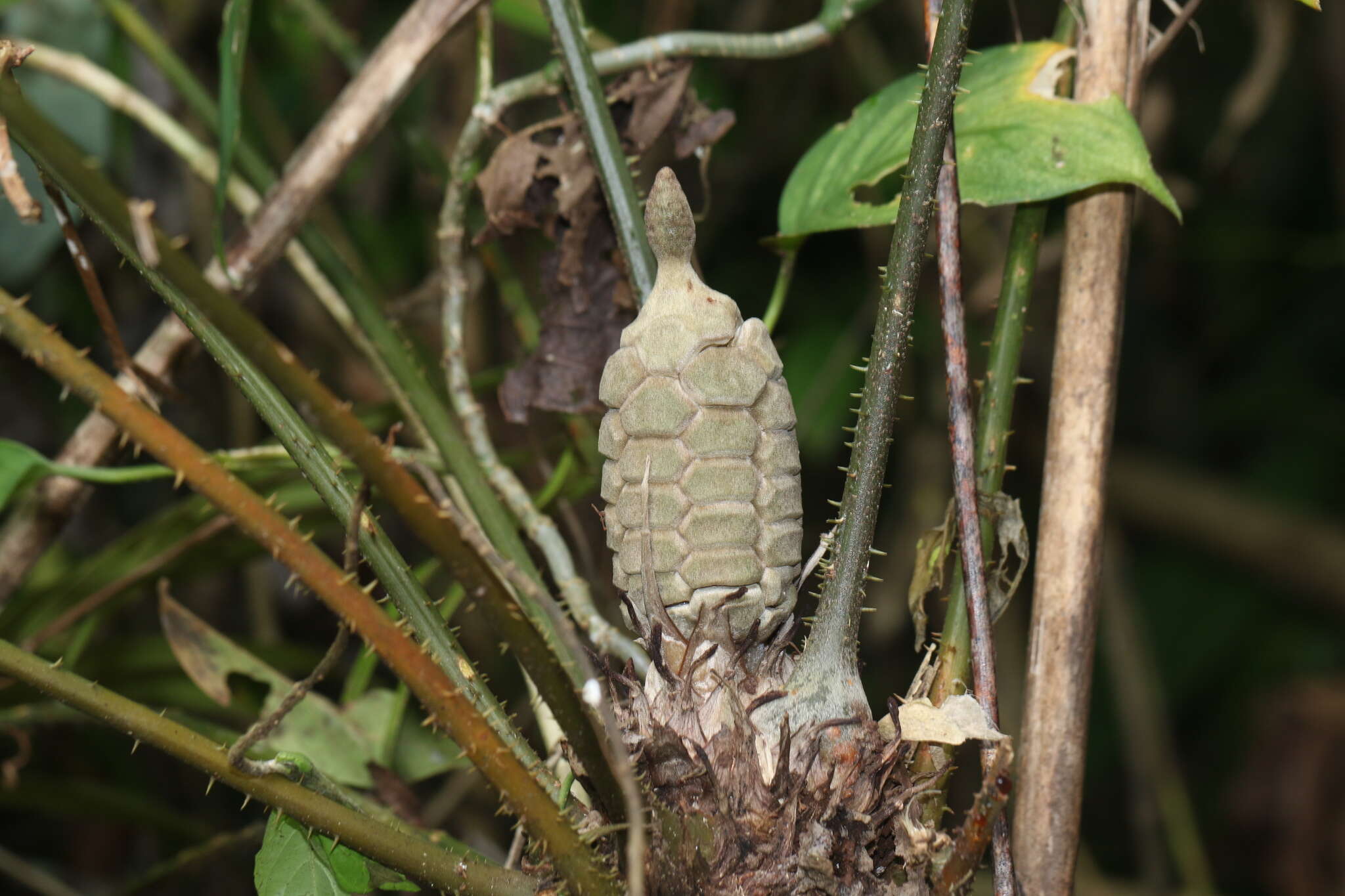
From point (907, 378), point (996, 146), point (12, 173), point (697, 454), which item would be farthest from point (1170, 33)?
point (907, 378)

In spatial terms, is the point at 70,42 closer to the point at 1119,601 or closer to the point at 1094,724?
the point at 1119,601

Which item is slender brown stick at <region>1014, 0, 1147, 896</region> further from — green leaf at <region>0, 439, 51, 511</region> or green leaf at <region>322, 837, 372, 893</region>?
green leaf at <region>0, 439, 51, 511</region>

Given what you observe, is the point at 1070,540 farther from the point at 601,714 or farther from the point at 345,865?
the point at 345,865

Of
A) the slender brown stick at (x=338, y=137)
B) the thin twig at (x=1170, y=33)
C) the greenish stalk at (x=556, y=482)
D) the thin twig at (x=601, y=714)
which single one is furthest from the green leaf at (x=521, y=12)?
the thin twig at (x=601, y=714)

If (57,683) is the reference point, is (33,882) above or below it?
below

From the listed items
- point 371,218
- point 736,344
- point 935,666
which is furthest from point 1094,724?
point 736,344

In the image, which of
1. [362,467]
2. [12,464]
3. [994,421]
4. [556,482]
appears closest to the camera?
[362,467]

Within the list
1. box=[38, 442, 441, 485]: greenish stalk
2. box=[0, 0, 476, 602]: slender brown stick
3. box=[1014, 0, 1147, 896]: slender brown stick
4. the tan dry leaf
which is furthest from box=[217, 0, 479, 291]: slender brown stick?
the tan dry leaf
